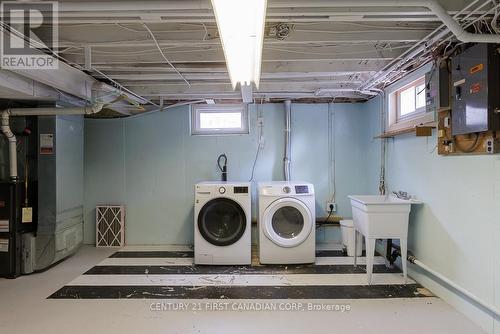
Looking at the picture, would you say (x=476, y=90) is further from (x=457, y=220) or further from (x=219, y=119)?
(x=219, y=119)

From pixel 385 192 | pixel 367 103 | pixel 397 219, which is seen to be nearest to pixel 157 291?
pixel 397 219

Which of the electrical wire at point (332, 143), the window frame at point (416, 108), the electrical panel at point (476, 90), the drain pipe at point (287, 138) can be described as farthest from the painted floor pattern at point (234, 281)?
the window frame at point (416, 108)

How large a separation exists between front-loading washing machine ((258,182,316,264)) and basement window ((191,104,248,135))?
1.28 meters

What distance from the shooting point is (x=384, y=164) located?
3797mm

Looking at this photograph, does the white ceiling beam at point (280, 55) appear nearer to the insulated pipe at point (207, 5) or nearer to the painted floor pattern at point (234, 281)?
the insulated pipe at point (207, 5)

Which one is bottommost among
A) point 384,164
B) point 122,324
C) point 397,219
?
point 122,324

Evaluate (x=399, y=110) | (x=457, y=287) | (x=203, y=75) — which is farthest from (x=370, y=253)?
(x=203, y=75)

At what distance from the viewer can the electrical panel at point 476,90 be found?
1.94 m

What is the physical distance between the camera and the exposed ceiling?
1814 millimetres

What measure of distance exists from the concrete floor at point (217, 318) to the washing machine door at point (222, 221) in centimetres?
A: 97

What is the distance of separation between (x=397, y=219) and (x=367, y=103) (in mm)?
2022

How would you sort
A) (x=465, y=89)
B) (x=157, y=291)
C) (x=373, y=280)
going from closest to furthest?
1. (x=465, y=89)
2. (x=157, y=291)
3. (x=373, y=280)

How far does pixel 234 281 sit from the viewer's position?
119 inches

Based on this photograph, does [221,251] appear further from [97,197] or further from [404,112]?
[404,112]
